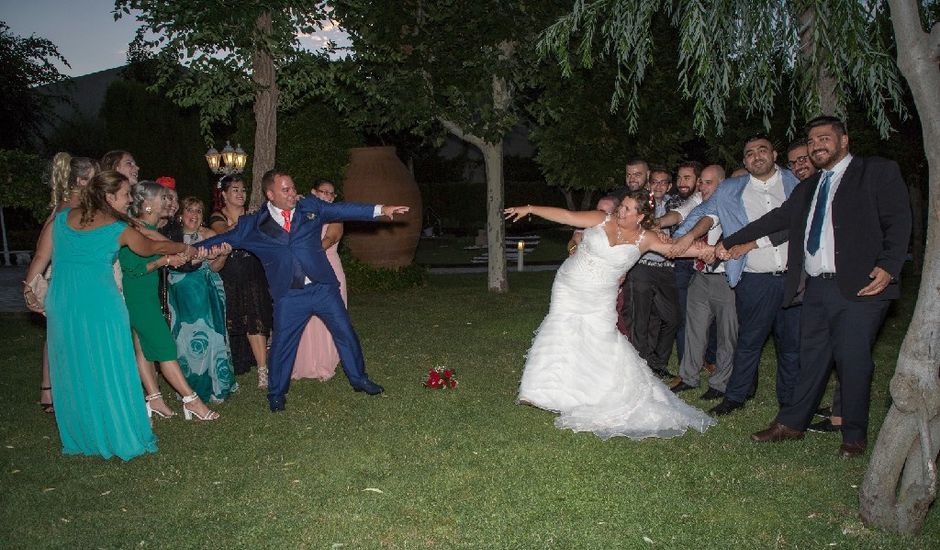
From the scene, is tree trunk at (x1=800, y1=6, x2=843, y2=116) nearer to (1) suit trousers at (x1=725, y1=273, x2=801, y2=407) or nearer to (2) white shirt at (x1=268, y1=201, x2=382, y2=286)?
(1) suit trousers at (x1=725, y1=273, x2=801, y2=407)

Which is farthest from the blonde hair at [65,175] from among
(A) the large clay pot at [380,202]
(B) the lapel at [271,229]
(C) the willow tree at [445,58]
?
(A) the large clay pot at [380,202]

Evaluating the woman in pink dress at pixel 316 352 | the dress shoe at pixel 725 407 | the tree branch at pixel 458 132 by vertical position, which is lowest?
the dress shoe at pixel 725 407

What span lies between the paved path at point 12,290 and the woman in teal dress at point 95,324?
10.0 meters

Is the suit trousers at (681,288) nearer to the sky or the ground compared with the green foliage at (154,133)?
nearer to the ground

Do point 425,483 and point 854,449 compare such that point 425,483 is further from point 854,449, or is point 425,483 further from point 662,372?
point 662,372

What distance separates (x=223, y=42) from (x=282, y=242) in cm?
561

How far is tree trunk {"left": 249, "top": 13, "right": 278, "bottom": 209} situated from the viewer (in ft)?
37.2

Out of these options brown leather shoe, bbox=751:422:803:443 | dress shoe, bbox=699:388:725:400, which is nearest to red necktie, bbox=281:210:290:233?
dress shoe, bbox=699:388:725:400

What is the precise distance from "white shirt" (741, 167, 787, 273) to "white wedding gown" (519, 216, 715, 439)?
3.29 ft

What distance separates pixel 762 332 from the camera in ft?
21.5

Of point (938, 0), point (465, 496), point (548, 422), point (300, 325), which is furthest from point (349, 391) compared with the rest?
point (938, 0)

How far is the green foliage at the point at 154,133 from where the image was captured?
25562 millimetres

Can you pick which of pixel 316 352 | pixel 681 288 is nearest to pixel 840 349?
Result: pixel 681 288

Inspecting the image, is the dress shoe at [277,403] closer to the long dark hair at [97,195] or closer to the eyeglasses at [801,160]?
the long dark hair at [97,195]
